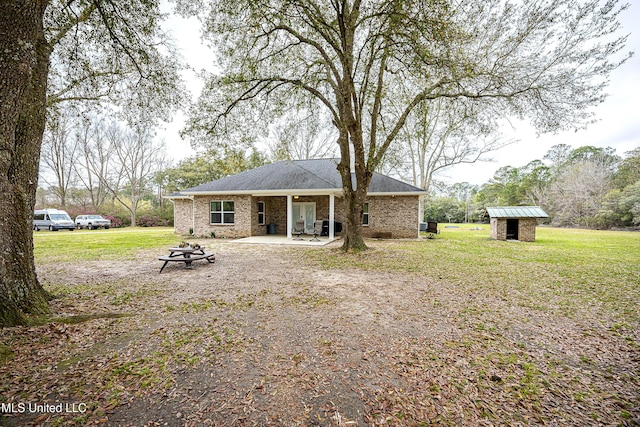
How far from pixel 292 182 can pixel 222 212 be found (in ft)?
15.4

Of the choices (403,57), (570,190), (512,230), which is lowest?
(512,230)

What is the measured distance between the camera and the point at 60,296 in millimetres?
4602

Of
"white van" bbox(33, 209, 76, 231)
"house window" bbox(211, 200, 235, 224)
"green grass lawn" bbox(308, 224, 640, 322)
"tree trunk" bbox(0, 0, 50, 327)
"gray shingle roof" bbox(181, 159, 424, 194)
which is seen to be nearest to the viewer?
"tree trunk" bbox(0, 0, 50, 327)

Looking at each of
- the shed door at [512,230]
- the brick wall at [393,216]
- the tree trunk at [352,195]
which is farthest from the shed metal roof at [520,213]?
the tree trunk at [352,195]

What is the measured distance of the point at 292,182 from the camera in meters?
14.4

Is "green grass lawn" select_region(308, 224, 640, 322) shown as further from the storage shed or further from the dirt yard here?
the storage shed

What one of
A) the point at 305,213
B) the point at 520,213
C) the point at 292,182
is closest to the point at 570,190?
the point at 520,213

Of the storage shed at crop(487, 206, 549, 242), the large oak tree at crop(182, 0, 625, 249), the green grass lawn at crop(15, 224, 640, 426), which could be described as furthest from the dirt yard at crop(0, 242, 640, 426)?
the storage shed at crop(487, 206, 549, 242)

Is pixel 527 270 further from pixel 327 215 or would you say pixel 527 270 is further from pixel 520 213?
pixel 327 215

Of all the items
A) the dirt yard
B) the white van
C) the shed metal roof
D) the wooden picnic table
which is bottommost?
the dirt yard

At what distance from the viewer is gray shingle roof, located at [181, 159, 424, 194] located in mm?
13883

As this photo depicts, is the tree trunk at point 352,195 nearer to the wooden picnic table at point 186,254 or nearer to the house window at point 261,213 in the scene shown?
the wooden picnic table at point 186,254

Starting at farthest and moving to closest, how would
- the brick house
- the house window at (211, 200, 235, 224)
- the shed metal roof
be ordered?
the house window at (211, 200, 235, 224) < the brick house < the shed metal roof

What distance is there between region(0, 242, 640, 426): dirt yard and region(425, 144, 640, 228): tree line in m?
17.8
